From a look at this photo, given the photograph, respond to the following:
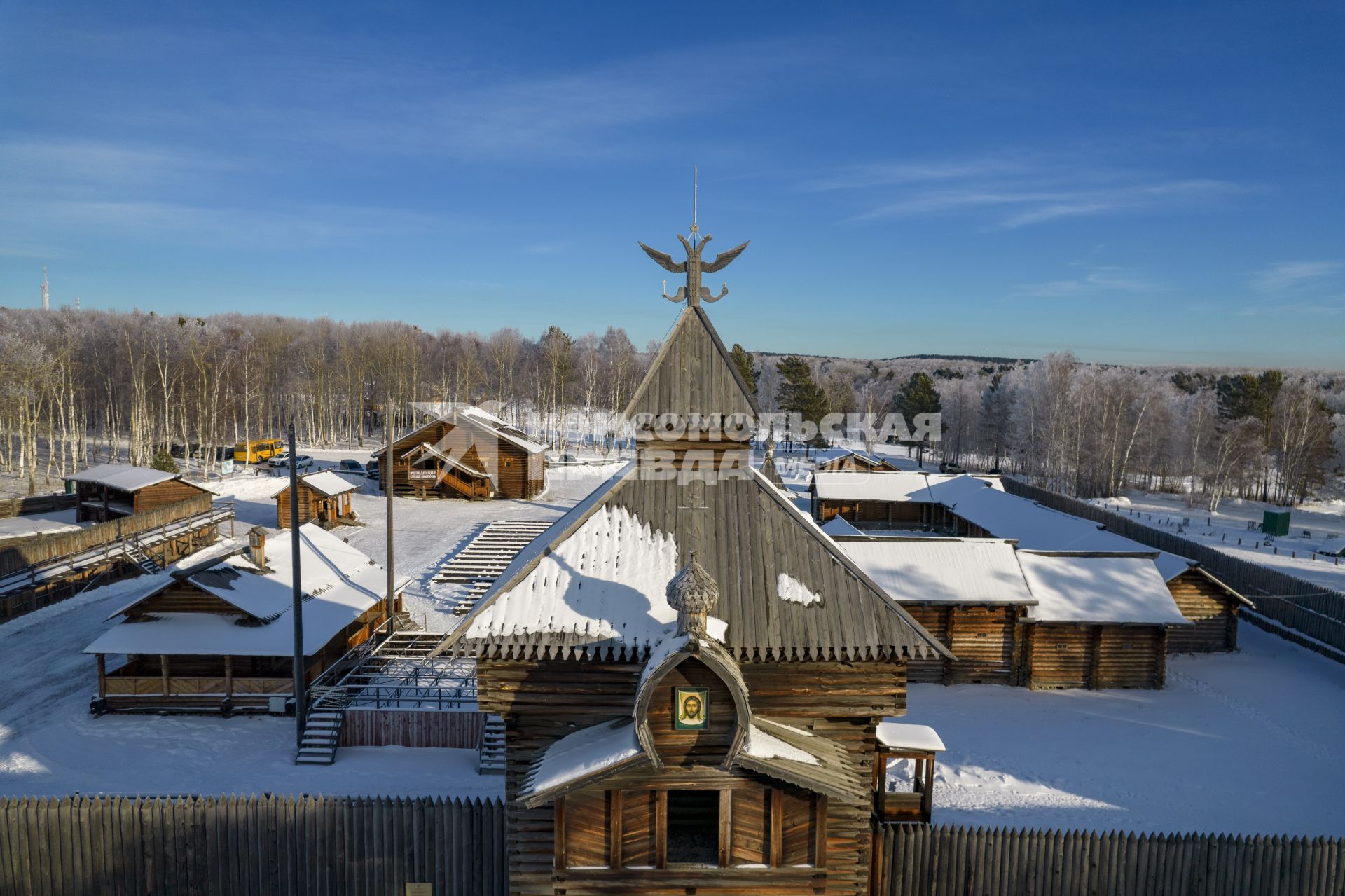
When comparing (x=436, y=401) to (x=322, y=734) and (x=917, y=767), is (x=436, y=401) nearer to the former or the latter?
(x=322, y=734)

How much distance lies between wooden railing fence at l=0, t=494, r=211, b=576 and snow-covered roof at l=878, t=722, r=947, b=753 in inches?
1242

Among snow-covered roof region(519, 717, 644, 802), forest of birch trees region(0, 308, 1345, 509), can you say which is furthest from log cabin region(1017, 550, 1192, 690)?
forest of birch trees region(0, 308, 1345, 509)

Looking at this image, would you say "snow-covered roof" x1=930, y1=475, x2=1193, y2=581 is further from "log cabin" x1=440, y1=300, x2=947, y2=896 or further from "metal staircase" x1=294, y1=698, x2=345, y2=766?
"metal staircase" x1=294, y1=698, x2=345, y2=766

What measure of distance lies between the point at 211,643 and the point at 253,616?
1114 mm

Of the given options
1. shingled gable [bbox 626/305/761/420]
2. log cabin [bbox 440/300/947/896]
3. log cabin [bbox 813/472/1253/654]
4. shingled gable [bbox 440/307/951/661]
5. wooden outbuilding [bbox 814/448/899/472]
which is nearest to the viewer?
log cabin [bbox 440/300/947/896]

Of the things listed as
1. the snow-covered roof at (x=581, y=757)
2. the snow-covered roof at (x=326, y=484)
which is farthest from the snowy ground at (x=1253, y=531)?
the snow-covered roof at (x=326, y=484)

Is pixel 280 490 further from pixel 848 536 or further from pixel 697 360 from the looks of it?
pixel 697 360

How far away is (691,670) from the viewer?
28.3 feet

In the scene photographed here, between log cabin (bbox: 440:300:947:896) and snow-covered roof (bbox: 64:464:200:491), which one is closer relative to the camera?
log cabin (bbox: 440:300:947:896)

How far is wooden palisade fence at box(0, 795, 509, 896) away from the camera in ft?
36.4

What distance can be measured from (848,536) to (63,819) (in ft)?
72.7

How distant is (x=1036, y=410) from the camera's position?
228ft

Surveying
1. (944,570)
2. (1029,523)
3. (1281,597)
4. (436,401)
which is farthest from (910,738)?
(436,401)

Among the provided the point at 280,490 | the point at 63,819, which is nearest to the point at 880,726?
the point at 63,819
